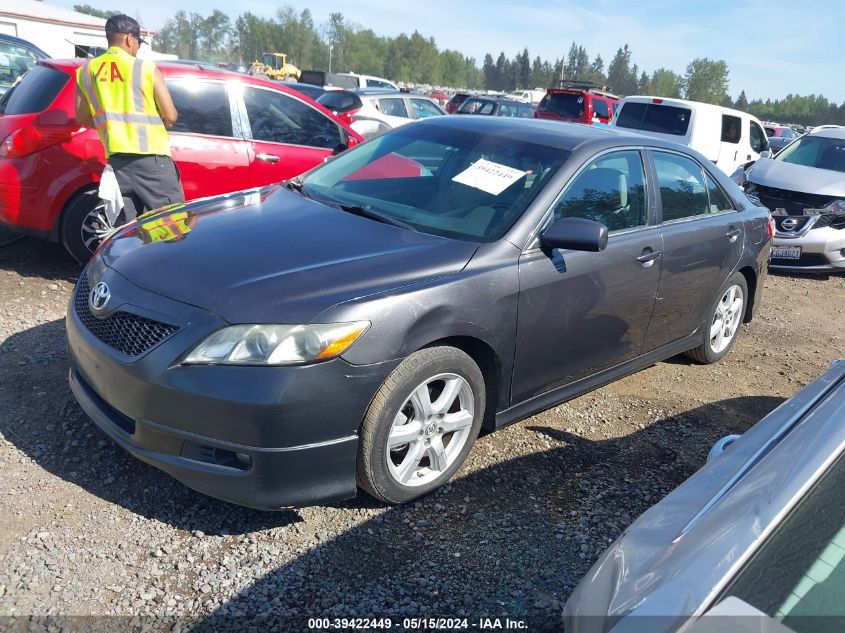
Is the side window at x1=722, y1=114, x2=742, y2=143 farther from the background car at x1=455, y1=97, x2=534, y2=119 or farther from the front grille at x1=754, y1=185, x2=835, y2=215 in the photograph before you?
the background car at x1=455, y1=97, x2=534, y2=119

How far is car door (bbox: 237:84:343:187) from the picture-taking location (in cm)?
601

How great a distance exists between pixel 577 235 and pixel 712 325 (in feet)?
6.99

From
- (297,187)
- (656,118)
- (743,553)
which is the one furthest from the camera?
(656,118)

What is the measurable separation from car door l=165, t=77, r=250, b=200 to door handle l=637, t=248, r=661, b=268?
348cm

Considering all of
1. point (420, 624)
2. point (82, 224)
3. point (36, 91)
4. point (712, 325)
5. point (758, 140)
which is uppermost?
point (758, 140)

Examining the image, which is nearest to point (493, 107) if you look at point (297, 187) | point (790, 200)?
point (790, 200)

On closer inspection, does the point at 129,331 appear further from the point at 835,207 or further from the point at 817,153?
the point at 817,153

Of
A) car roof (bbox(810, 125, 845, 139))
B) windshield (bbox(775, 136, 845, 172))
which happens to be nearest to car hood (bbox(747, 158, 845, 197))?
windshield (bbox(775, 136, 845, 172))

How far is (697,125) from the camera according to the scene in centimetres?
1166

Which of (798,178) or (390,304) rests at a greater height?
(798,178)

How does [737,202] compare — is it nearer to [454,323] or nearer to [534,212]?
[534,212]

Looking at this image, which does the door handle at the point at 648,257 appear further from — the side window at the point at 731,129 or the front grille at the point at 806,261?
the side window at the point at 731,129

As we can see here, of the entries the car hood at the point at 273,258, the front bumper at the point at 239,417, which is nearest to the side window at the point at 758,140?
the car hood at the point at 273,258

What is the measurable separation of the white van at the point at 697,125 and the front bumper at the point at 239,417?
10149mm
